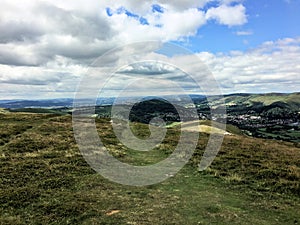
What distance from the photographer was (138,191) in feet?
62.1

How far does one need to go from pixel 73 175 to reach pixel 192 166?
11085mm

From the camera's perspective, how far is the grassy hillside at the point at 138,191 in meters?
14.8

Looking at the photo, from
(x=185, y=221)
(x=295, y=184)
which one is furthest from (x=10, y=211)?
(x=295, y=184)

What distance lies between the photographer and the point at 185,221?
46.6 feet

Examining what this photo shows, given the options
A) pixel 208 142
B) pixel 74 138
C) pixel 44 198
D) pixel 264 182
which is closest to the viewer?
pixel 44 198

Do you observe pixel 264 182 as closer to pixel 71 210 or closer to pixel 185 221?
pixel 185 221

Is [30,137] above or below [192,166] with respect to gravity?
above

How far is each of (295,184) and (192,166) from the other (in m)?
8.77

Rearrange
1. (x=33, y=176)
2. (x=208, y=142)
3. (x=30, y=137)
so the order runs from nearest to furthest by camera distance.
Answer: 1. (x=33, y=176)
2. (x=30, y=137)
3. (x=208, y=142)

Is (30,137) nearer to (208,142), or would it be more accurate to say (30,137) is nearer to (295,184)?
(208,142)

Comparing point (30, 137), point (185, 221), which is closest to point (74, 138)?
point (30, 137)

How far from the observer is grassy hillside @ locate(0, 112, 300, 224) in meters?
14.8

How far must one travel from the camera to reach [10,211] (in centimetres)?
1492

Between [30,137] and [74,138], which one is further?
[74,138]
